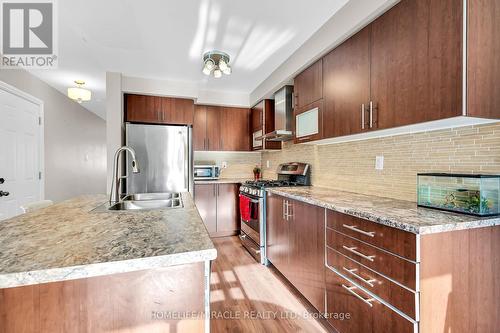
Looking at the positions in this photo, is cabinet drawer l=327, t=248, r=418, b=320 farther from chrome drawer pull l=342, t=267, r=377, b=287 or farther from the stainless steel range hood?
the stainless steel range hood

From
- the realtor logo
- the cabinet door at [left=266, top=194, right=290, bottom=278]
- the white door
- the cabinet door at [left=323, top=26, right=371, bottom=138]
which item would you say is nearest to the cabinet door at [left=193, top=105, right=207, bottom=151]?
the cabinet door at [left=266, top=194, right=290, bottom=278]

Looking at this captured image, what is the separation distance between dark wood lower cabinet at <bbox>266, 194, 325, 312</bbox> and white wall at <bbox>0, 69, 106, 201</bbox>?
3.47 metres

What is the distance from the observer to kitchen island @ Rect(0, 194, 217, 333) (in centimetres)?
64

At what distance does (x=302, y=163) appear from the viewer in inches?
119

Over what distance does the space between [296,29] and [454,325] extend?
2333 mm

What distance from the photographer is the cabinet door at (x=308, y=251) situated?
171cm

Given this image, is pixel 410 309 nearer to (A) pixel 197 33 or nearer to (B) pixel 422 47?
(B) pixel 422 47

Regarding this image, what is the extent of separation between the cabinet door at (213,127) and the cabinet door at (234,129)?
0.07 m

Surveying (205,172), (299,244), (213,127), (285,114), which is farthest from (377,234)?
(213,127)

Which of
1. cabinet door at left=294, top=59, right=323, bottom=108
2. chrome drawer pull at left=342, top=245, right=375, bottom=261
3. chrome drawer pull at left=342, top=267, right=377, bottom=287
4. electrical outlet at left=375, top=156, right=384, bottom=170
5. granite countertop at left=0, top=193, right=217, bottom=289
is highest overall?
cabinet door at left=294, top=59, right=323, bottom=108

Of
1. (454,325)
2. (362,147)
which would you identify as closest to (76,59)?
(362,147)

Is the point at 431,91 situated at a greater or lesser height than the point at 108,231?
greater

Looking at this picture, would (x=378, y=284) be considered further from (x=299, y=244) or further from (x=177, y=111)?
(x=177, y=111)

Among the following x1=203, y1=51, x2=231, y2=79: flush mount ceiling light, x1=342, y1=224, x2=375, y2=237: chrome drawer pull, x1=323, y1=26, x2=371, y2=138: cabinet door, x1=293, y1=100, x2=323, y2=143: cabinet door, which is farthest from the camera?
x1=203, y1=51, x2=231, y2=79: flush mount ceiling light
